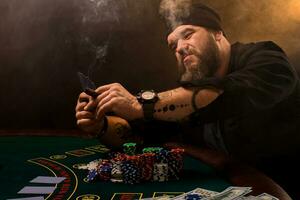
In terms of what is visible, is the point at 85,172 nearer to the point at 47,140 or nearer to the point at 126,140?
the point at 126,140

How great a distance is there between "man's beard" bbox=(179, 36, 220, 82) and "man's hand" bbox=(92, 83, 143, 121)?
1.82ft

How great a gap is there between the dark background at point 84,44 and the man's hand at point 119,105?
0.34 meters

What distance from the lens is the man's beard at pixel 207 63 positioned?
11.4 feet

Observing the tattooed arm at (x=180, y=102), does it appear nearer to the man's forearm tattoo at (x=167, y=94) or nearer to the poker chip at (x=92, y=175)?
the man's forearm tattoo at (x=167, y=94)

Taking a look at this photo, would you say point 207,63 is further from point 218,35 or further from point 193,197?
point 193,197

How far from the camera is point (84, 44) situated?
4387 mm

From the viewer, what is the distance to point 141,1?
3973 mm

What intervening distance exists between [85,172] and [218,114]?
1.30m

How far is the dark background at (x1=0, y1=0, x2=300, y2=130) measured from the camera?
133 inches

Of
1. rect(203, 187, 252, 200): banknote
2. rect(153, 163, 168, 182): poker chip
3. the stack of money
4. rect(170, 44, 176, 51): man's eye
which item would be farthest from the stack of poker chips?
rect(170, 44, 176, 51): man's eye

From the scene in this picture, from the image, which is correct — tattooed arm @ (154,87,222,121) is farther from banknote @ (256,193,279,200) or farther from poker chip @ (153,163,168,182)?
banknote @ (256,193,279,200)

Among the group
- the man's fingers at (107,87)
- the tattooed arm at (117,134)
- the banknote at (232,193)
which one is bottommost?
the banknote at (232,193)

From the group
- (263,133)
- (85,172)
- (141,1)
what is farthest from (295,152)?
(141,1)

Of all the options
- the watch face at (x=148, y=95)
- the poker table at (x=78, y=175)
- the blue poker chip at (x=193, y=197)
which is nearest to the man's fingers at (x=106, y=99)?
the watch face at (x=148, y=95)
